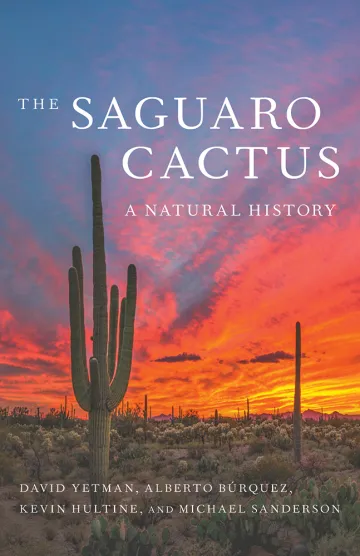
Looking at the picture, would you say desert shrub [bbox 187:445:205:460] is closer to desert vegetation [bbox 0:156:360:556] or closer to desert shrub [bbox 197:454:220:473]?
desert vegetation [bbox 0:156:360:556]

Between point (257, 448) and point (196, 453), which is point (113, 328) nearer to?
point (196, 453)

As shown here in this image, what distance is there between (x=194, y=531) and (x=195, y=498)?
3.28 meters

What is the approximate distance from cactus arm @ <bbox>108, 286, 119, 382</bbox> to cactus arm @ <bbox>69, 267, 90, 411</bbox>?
1540mm

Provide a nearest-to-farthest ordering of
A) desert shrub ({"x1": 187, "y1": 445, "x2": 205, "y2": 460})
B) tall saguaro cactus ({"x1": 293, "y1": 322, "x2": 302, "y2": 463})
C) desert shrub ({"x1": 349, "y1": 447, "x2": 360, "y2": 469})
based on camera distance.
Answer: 1. desert shrub ({"x1": 349, "y1": 447, "x2": 360, "y2": 469})
2. desert shrub ({"x1": 187, "y1": 445, "x2": 205, "y2": 460})
3. tall saguaro cactus ({"x1": 293, "y1": 322, "x2": 302, "y2": 463})

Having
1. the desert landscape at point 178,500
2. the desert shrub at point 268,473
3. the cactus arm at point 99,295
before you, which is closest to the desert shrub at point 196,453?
the desert landscape at point 178,500

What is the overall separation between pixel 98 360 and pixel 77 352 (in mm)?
578

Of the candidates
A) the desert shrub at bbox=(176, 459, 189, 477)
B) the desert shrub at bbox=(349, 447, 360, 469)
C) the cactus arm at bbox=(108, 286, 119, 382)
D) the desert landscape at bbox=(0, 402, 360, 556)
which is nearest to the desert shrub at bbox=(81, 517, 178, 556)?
the desert landscape at bbox=(0, 402, 360, 556)

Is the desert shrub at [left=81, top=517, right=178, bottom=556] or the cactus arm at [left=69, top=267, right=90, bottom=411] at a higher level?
the cactus arm at [left=69, top=267, right=90, bottom=411]

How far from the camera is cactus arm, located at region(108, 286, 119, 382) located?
1596 cm

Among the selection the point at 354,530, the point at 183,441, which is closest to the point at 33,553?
the point at 354,530

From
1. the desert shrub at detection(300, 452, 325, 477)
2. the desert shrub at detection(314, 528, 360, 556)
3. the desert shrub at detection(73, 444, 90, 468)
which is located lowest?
the desert shrub at detection(314, 528, 360, 556)

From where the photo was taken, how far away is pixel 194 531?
12.3m

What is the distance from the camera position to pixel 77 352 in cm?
1424

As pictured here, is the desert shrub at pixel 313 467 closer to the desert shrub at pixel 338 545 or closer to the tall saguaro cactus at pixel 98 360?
the tall saguaro cactus at pixel 98 360
